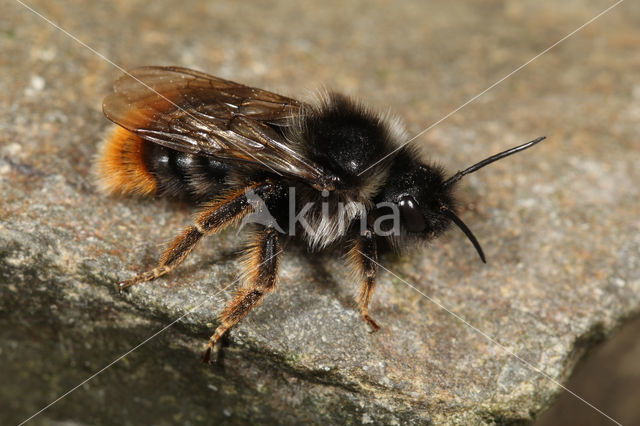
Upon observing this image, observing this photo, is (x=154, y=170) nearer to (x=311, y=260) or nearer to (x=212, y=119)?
(x=212, y=119)

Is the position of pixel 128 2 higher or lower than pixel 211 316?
higher

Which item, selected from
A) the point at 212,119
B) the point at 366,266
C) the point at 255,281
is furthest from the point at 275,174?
the point at 366,266

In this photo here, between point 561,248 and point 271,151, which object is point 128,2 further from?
point 561,248

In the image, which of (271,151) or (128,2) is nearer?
(271,151)

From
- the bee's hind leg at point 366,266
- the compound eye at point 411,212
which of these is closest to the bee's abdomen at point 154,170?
the bee's hind leg at point 366,266

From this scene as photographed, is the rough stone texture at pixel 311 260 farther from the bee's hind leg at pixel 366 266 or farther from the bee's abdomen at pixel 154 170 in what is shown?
the bee's abdomen at pixel 154 170

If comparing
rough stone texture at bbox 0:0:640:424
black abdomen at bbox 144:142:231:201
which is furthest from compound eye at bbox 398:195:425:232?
black abdomen at bbox 144:142:231:201

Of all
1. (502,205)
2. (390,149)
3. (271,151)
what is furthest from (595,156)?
(271,151)
